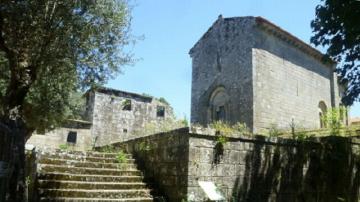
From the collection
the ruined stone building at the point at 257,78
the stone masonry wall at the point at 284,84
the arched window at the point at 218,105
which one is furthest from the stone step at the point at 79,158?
the arched window at the point at 218,105

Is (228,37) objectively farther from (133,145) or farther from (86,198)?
(86,198)

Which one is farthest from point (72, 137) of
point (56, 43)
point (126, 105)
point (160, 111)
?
point (56, 43)

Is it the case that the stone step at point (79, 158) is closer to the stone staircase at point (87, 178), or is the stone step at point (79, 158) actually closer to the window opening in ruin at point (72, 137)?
the stone staircase at point (87, 178)

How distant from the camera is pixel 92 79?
448 inches

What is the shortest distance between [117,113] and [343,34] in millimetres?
25675

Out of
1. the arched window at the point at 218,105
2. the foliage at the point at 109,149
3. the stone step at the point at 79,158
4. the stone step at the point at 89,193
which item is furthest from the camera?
the arched window at the point at 218,105

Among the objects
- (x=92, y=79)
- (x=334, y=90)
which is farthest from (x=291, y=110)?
(x=92, y=79)

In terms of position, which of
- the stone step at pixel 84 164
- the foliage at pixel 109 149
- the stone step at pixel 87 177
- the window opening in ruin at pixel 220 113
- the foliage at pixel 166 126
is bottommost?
the stone step at pixel 87 177

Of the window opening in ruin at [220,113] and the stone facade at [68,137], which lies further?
the stone facade at [68,137]

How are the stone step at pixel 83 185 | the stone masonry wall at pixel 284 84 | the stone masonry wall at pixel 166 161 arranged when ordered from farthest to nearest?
the stone masonry wall at pixel 284 84, the stone masonry wall at pixel 166 161, the stone step at pixel 83 185

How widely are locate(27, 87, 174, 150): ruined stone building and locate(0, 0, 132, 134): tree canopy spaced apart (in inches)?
720

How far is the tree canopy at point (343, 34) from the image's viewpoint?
8773 mm

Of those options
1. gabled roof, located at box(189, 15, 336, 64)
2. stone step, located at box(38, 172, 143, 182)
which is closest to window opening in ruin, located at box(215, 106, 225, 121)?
gabled roof, located at box(189, 15, 336, 64)

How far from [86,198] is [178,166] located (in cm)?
197
